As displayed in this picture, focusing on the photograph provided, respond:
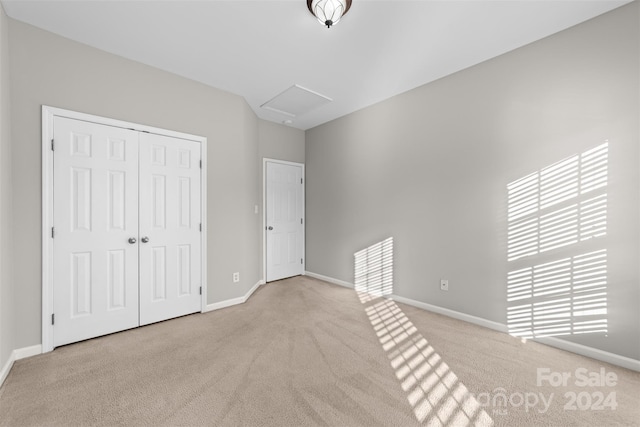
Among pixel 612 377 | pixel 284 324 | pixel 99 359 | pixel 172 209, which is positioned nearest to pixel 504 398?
pixel 612 377

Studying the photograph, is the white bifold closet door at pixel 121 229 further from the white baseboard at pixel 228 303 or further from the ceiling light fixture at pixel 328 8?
the ceiling light fixture at pixel 328 8

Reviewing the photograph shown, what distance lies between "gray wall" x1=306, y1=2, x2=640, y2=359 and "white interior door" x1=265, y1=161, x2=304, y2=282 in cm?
68

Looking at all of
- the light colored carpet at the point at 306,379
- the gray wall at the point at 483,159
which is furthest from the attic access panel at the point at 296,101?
the light colored carpet at the point at 306,379

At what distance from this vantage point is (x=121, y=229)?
8.37 ft

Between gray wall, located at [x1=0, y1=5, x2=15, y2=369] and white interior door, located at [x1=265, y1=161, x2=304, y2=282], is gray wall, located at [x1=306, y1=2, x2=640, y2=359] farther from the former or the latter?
gray wall, located at [x1=0, y1=5, x2=15, y2=369]

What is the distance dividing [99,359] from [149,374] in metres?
0.57

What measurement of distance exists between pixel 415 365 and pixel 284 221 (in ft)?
10.1

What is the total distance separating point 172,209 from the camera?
2.88 m

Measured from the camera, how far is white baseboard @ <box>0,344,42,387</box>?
1861 mm

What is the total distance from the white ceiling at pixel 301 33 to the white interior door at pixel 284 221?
5.70 ft

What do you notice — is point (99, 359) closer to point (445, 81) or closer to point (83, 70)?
point (83, 70)

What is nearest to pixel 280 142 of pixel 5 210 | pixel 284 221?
pixel 284 221

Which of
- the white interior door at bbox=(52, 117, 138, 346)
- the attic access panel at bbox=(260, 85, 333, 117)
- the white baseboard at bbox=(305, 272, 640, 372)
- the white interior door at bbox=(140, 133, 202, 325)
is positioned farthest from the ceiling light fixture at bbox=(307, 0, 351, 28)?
the white baseboard at bbox=(305, 272, 640, 372)

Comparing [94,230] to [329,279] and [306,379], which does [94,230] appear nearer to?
[306,379]
